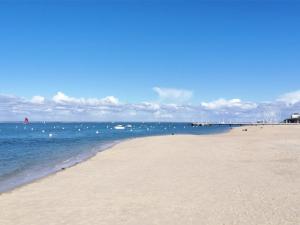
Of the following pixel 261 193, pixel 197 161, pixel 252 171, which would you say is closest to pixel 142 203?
pixel 261 193

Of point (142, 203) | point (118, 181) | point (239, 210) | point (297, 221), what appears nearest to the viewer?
point (297, 221)

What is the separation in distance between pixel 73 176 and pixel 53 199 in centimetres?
661

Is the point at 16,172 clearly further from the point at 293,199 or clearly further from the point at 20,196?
the point at 293,199

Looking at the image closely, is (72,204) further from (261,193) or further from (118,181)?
(261,193)

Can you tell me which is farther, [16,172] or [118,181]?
[16,172]

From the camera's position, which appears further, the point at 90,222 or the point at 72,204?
the point at 72,204

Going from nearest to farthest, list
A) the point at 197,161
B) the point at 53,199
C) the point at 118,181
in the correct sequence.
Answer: the point at 53,199, the point at 118,181, the point at 197,161

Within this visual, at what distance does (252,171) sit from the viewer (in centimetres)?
2211

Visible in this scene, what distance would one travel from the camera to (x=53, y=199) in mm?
15164

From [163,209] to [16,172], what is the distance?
16.4 metres

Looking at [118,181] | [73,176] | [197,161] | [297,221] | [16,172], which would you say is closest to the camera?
[297,221]

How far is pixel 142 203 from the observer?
14086mm

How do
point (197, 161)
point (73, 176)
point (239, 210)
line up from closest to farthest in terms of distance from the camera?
1. point (239, 210)
2. point (73, 176)
3. point (197, 161)

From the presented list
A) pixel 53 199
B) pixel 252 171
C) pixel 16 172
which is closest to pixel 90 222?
pixel 53 199
